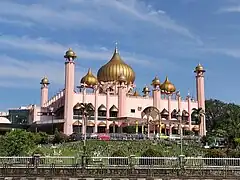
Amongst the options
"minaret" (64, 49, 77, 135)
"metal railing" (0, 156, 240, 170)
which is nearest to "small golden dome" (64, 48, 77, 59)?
"minaret" (64, 49, 77, 135)

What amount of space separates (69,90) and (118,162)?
132 ft

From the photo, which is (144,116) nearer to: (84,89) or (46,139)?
(84,89)

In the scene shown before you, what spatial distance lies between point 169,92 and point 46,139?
101 ft

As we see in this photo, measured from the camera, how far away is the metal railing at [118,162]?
27547 mm

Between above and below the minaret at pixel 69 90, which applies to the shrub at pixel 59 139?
below

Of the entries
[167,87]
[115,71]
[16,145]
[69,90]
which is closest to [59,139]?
[69,90]

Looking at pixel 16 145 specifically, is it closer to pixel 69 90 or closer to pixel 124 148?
pixel 124 148

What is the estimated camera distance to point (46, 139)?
58.5 metres

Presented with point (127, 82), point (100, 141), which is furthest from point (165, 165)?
point (127, 82)

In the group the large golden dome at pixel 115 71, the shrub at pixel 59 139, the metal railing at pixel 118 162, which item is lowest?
the metal railing at pixel 118 162

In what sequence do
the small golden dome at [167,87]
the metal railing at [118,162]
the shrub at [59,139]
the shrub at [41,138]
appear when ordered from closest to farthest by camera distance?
the metal railing at [118,162], the shrub at [41,138], the shrub at [59,139], the small golden dome at [167,87]

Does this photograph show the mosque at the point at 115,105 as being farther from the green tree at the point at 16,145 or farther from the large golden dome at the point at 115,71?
the green tree at the point at 16,145

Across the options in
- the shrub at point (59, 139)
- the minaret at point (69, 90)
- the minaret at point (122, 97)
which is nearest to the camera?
the shrub at point (59, 139)

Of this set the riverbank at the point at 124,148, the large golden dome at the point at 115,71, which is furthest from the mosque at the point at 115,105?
the riverbank at the point at 124,148
